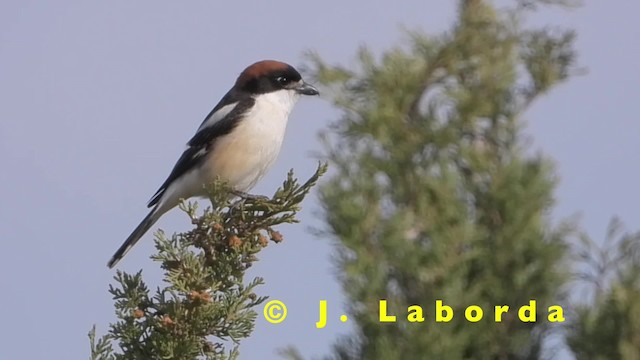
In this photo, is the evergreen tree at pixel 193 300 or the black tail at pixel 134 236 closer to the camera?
the evergreen tree at pixel 193 300

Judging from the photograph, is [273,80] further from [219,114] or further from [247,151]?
[247,151]

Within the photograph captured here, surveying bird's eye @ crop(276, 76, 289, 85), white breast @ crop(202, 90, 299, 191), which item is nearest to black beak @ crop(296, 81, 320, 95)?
bird's eye @ crop(276, 76, 289, 85)

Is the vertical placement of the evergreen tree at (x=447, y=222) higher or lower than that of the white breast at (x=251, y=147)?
lower

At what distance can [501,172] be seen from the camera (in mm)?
2521

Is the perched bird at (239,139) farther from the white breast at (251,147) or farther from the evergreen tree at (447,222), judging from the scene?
the evergreen tree at (447,222)

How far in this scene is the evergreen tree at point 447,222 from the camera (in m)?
2.47

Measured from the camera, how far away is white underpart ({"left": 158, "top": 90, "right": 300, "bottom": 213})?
6.50m

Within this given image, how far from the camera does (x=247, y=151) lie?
6500 millimetres

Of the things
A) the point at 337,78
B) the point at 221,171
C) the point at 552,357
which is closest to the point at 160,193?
the point at 221,171

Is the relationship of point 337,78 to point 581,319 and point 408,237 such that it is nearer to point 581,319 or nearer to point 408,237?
point 408,237

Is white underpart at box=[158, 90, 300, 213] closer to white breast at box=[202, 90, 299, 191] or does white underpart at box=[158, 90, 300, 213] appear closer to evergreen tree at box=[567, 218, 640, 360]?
white breast at box=[202, 90, 299, 191]

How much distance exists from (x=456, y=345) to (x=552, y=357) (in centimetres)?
25

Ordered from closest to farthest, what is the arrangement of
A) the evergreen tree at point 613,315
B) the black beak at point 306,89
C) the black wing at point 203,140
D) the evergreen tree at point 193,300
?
the evergreen tree at point 613,315 → the evergreen tree at point 193,300 → the black wing at point 203,140 → the black beak at point 306,89

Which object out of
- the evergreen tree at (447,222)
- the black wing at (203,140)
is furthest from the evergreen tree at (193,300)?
the black wing at (203,140)
